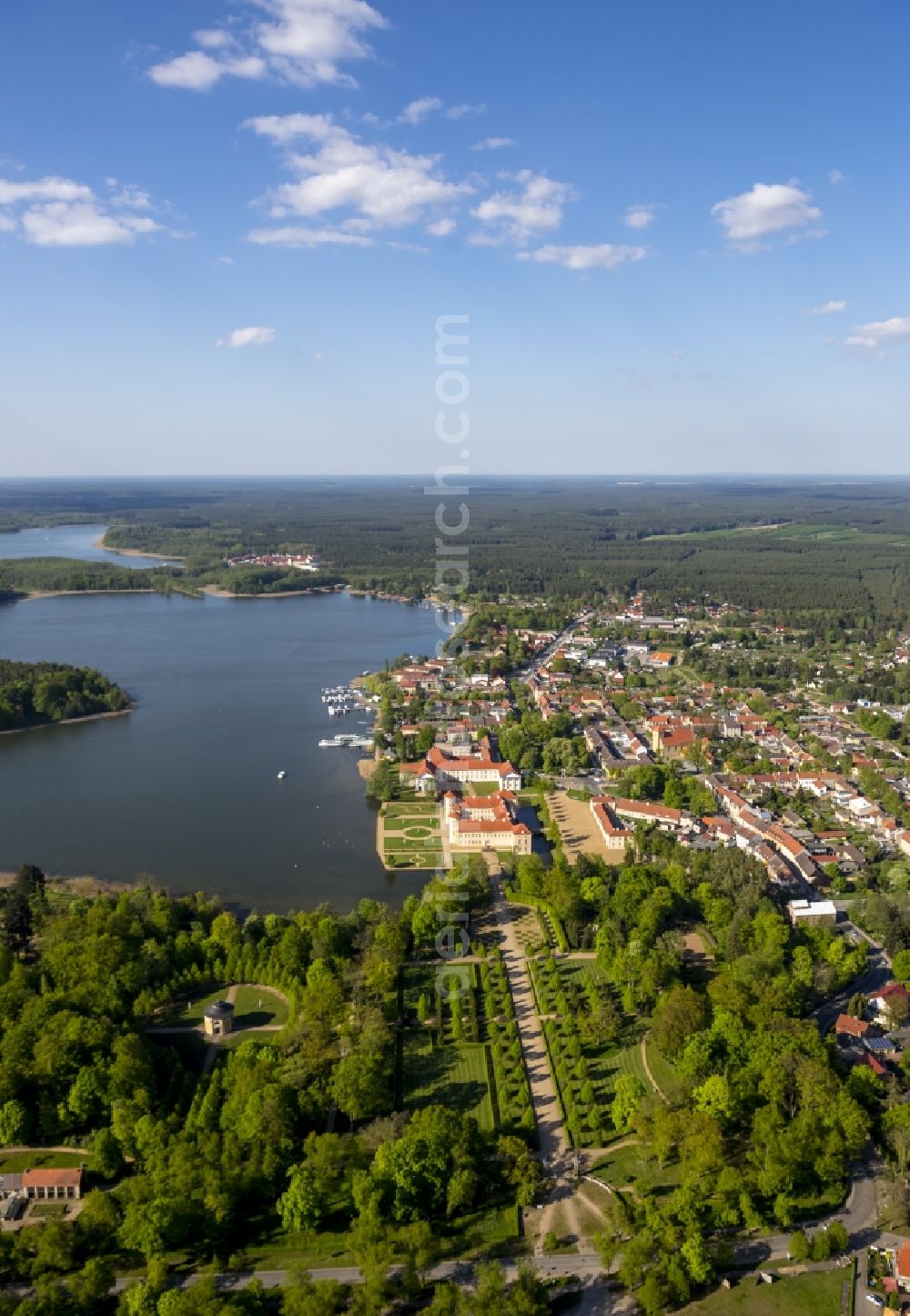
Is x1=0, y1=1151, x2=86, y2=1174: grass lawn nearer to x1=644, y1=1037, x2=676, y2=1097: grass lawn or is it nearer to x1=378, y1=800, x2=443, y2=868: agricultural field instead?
x1=644, y1=1037, x2=676, y2=1097: grass lawn

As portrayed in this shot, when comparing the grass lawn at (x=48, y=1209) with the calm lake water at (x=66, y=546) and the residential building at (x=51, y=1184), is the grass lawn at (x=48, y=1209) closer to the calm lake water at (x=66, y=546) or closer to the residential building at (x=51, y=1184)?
the residential building at (x=51, y=1184)

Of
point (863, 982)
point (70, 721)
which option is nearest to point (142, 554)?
point (70, 721)

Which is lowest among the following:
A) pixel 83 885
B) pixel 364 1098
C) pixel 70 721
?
pixel 364 1098

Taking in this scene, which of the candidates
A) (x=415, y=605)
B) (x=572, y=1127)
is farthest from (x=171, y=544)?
(x=572, y=1127)

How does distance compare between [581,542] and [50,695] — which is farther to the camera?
[581,542]

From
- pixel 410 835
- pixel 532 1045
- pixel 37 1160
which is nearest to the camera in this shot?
pixel 37 1160

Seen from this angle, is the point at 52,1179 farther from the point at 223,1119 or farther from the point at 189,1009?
the point at 189,1009

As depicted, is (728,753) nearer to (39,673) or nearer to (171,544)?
(39,673)
